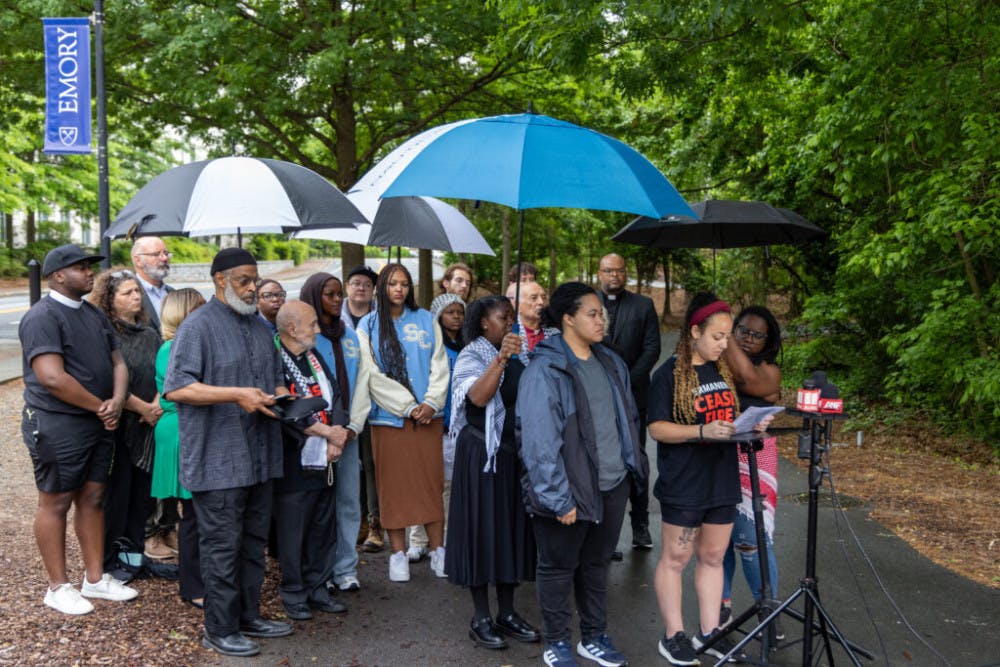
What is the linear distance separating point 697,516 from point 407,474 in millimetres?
1955

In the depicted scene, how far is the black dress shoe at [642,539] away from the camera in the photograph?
6262 millimetres

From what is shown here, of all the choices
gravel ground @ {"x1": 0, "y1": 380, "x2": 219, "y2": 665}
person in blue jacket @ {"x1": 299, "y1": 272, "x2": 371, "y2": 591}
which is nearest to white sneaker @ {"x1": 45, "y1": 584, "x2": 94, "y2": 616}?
gravel ground @ {"x1": 0, "y1": 380, "x2": 219, "y2": 665}

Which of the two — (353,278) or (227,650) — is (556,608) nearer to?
(227,650)

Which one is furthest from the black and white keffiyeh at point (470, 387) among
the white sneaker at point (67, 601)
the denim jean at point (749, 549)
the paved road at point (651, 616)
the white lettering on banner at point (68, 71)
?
the white lettering on banner at point (68, 71)

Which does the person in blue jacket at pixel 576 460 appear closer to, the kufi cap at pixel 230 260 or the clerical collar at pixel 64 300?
the kufi cap at pixel 230 260

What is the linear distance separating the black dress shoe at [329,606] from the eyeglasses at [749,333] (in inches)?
106

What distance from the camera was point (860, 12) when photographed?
316 inches

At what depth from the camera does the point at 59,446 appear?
459 centimetres

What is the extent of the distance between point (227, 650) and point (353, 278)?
105 inches

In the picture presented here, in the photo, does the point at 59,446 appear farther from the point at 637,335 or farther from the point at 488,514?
the point at 637,335

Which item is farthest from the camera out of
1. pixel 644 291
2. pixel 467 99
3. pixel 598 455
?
pixel 644 291

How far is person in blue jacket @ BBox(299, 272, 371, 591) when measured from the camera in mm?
5293

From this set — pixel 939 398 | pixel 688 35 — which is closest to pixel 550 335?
pixel 688 35

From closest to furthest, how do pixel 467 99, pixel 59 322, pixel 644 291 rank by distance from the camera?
pixel 59 322, pixel 467 99, pixel 644 291
